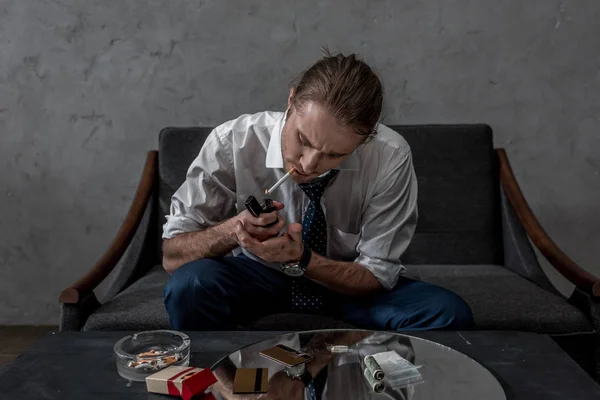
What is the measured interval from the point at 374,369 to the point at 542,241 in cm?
100

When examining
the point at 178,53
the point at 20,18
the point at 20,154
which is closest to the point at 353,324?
the point at 178,53

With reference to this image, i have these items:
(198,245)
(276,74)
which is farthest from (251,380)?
(276,74)

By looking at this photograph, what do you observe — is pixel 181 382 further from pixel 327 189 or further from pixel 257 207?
pixel 327 189

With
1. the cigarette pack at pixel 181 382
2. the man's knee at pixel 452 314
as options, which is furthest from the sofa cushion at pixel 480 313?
the cigarette pack at pixel 181 382

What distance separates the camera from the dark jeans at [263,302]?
150cm

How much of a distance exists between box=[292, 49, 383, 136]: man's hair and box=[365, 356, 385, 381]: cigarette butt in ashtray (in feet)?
1.58

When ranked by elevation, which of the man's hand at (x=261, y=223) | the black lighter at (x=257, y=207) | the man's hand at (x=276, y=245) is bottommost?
the man's hand at (x=276, y=245)

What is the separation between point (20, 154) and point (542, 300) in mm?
1814

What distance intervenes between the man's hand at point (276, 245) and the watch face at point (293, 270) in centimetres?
5

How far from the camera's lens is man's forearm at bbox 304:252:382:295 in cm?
154

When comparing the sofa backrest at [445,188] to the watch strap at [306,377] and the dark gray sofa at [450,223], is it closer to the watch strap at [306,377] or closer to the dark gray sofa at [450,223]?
the dark gray sofa at [450,223]

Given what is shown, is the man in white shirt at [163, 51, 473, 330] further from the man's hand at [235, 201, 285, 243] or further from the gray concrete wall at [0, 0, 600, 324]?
the gray concrete wall at [0, 0, 600, 324]

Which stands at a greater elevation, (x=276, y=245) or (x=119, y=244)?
(x=276, y=245)

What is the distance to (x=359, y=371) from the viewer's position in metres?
1.13
